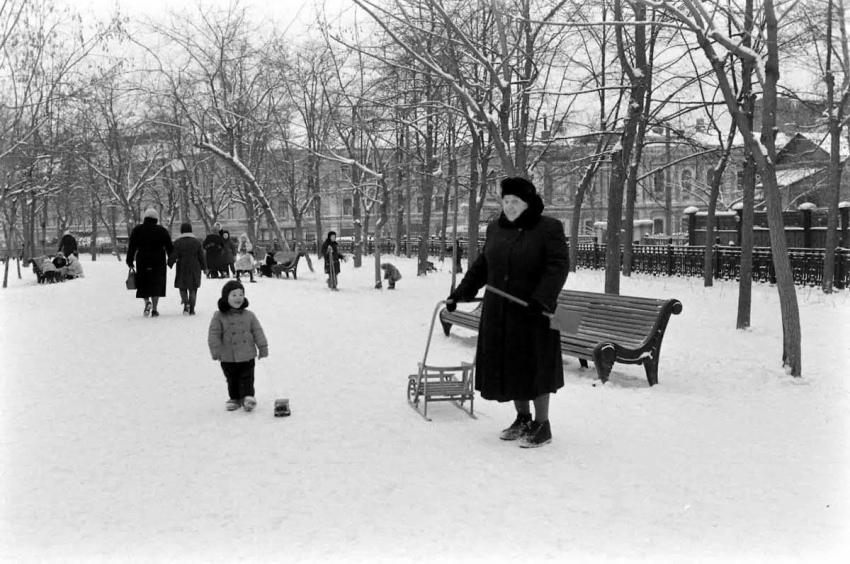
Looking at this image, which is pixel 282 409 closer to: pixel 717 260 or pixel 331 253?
pixel 331 253

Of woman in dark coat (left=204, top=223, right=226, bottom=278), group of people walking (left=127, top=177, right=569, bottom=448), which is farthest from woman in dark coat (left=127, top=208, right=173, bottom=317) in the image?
woman in dark coat (left=204, top=223, right=226, bottom=278)

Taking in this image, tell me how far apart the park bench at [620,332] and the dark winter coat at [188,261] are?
6.51 m

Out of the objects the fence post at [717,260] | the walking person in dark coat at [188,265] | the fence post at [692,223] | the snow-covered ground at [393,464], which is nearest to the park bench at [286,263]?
the walking person in dark coat at [188,265]

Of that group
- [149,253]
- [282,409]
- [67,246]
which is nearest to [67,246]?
[67,246]

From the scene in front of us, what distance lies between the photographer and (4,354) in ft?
31.4

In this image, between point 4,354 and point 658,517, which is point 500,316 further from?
point 4,354

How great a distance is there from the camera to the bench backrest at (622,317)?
8.01m

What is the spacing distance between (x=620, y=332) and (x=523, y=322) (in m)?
3.53

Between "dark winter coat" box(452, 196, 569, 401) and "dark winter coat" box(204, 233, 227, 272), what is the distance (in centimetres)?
1689

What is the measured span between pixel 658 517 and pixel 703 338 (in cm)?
810

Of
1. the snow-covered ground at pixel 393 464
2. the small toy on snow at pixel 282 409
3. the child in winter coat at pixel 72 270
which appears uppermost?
the child in winter coat at pixel 72 270

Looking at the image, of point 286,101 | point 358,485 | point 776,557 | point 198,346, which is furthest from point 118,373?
point 286,101

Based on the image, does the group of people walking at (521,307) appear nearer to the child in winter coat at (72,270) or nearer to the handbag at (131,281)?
the handbag at (131,281)

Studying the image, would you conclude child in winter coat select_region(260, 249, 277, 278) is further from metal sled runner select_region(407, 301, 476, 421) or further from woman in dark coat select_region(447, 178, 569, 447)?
woman in dark coat select_region(447, 178, 569, 447)
